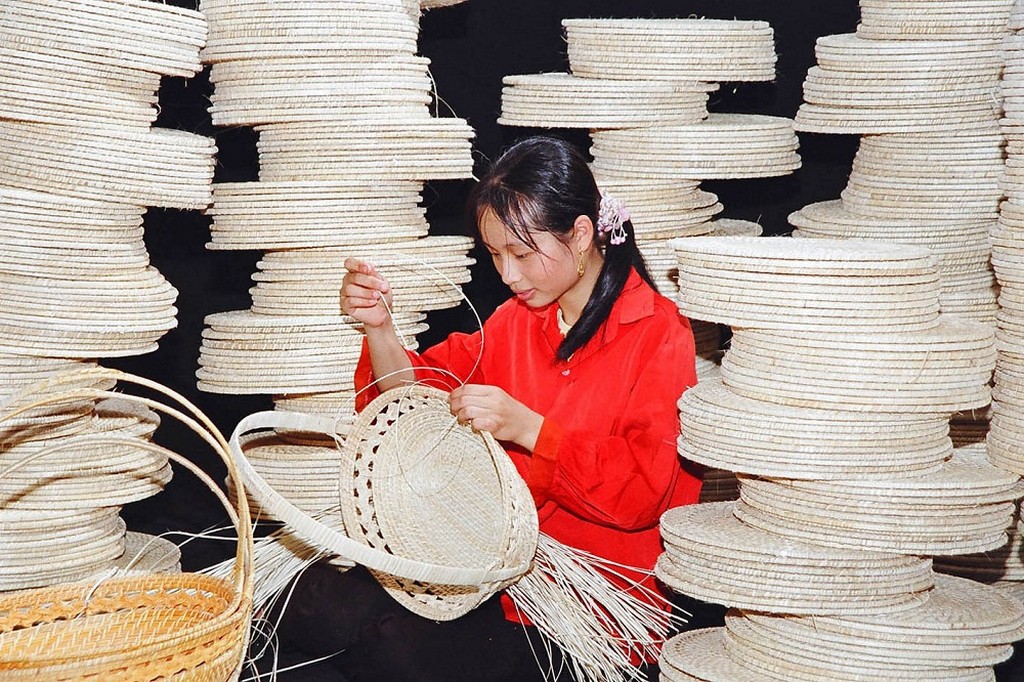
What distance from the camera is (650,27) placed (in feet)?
10.8

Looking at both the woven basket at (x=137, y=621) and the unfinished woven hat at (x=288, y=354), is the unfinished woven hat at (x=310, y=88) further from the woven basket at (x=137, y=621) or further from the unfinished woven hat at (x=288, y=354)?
the woven basket at (x=137, y=621)

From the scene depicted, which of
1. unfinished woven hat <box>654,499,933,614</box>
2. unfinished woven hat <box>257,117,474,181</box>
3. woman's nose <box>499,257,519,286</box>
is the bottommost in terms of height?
unfinished woven hat <box>654,499,933,614</box>

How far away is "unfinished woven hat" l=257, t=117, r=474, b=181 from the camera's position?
309 cm

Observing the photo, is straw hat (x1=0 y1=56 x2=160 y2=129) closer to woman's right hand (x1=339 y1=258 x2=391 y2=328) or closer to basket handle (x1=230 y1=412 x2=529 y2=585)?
woman's right hand (x1=339 y1=258 x2=391 y2=328)

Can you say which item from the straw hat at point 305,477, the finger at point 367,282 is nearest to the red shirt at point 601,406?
the finger at point 367,282

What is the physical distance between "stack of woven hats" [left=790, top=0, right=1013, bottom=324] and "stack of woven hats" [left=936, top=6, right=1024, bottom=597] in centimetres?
29

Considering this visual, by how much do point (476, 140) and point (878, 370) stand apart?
1771 millimetres

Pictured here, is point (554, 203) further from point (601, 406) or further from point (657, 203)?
point (657, 203)

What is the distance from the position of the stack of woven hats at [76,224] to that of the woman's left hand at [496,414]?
35.1 inches

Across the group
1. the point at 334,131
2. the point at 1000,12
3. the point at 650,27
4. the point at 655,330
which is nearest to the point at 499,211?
the point at 655,330

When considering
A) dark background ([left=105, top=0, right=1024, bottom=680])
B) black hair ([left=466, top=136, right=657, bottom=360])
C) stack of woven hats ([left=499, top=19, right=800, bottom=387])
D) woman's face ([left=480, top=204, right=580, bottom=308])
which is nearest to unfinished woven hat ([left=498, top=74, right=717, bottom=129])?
stack of woven hats ([left=499, top=19, right=800, bottom=387])

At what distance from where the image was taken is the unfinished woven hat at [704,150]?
10.9ft

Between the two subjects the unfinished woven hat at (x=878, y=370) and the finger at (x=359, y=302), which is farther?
the finger at (x=359, y=302)

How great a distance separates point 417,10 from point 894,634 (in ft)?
6.21
